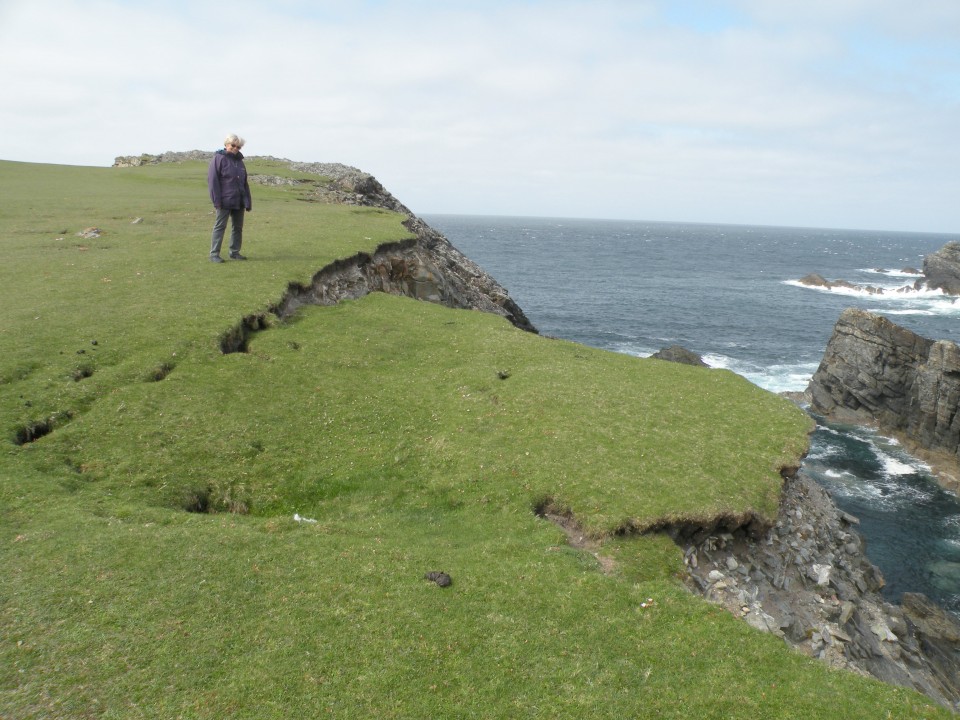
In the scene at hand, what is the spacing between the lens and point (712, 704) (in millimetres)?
10789

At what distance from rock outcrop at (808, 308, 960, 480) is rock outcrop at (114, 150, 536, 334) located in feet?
107

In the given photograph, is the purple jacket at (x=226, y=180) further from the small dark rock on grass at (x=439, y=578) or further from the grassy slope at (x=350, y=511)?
the small dark rock on grass at (x=439, y=578)

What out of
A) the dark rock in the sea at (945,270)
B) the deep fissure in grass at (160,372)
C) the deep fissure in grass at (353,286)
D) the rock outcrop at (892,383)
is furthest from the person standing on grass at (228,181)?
the dark rock in the sea at (945,270)

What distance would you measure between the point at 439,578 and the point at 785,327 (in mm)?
100513

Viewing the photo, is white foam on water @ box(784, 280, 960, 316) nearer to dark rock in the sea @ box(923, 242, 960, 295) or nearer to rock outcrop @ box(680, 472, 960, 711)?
dark rock in the sea @ box(923, 242, 960, 295)

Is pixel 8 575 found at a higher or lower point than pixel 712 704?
higher

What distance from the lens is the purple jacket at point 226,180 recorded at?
2852 centimetres

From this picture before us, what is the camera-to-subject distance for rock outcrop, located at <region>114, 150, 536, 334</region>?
98.8ft

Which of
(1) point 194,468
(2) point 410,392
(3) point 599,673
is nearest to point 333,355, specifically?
(2) point 410,392

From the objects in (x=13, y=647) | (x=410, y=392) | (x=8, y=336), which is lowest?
(x=13, y=647)

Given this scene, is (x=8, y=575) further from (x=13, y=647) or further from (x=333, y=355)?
(x=333, y=355)

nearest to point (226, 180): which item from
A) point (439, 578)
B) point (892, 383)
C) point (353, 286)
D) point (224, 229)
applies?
point (224, 229)

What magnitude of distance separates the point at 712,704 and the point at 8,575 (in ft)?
43.4

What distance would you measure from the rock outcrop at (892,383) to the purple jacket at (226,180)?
2232 inches
